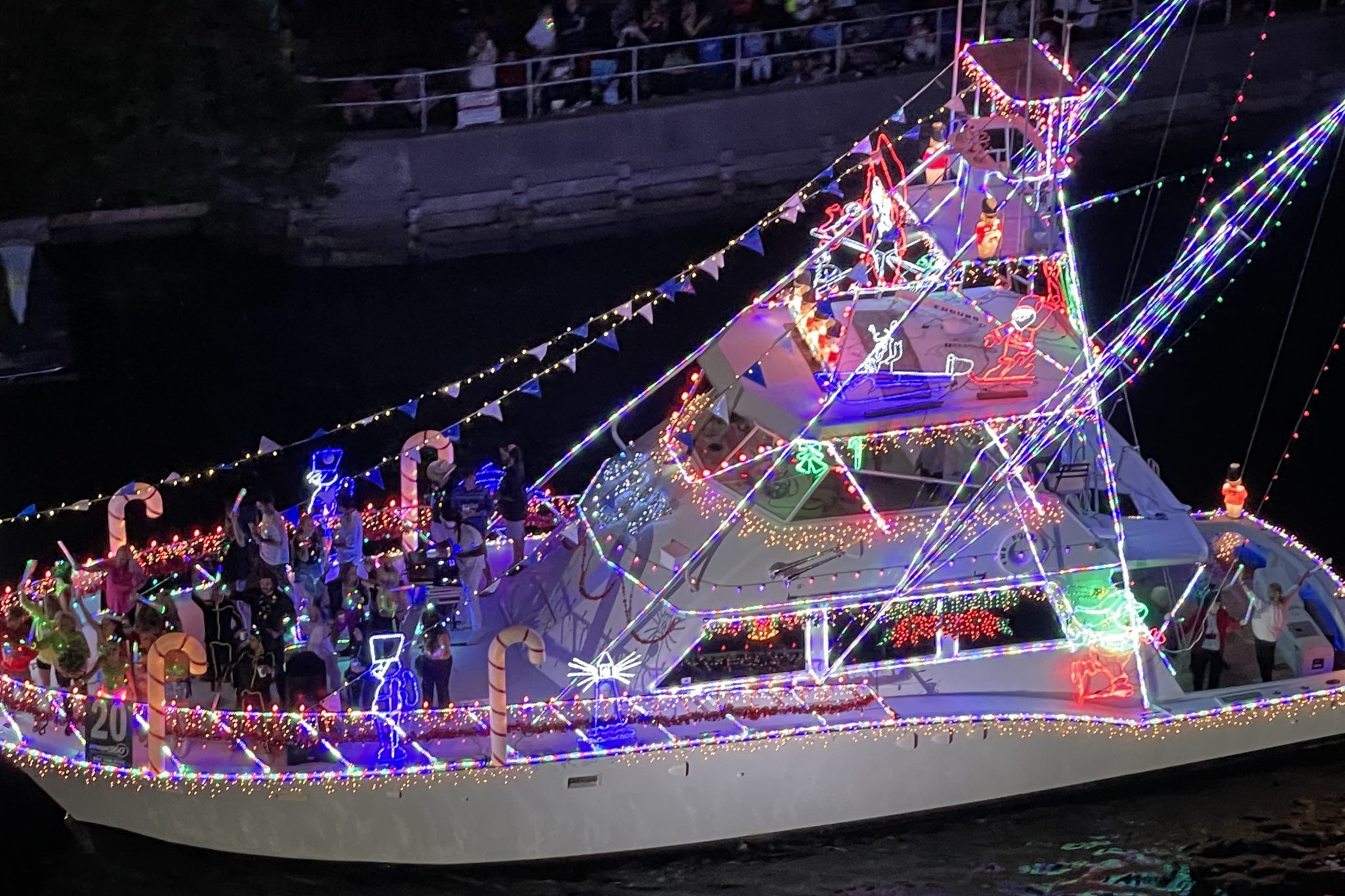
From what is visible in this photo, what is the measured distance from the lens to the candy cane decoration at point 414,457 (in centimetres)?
1305

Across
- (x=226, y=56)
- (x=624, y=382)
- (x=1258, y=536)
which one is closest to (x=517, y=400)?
(x=624, y=382)

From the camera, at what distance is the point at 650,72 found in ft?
→ 73.4

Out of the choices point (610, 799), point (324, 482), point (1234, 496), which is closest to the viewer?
point (610, 799)

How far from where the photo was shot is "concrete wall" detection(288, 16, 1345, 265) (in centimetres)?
2211

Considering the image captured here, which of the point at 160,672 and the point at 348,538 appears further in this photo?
the point at 348,538

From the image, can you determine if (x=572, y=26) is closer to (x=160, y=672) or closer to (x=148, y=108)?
(x=148, y=108)

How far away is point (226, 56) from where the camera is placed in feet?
68.1

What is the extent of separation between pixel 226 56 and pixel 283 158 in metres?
1.53

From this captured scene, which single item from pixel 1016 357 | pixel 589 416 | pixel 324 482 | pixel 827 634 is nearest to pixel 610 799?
pixel 827 634

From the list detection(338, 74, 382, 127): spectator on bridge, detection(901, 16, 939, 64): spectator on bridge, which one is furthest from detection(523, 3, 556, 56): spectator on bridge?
detection(901, 16, 939, 64): spectator on bridge

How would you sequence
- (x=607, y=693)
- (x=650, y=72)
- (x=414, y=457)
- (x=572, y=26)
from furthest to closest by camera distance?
1. (x=572, y=26)
2. (x=650, y=72)
3. (x=414, y=457)
4. (x=607, y=693)

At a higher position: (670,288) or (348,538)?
(670,288)

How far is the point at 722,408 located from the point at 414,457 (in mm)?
3015

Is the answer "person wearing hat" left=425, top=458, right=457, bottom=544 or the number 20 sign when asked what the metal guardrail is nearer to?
"person wearing hat" left=425, top=458, right=457, bottom=544
